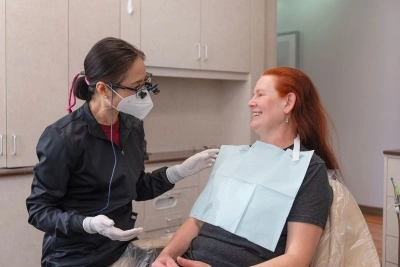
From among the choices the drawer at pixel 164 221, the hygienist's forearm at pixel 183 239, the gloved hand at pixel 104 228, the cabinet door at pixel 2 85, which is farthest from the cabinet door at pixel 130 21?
the gloved hand at pixel 104 228

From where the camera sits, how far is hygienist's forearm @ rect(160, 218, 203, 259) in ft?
4.84

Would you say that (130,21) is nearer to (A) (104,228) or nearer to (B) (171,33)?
(B) (171,33)

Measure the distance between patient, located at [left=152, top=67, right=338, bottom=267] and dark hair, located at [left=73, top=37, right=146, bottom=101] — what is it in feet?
1.51

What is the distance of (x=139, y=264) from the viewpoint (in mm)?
1517

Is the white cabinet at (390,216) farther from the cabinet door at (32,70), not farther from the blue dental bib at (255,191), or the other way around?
the cabinet door at (32,70)

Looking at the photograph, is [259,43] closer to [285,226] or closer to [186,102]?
[186,102]

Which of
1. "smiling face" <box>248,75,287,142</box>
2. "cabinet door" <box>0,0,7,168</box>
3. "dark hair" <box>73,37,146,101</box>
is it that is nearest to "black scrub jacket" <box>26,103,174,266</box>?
"dark hair" <box>73,37,146,101</box>

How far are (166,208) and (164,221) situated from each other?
86 mm

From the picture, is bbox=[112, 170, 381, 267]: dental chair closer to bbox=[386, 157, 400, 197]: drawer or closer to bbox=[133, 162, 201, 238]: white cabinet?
bbox=[386, 157, 400, 197]: drawer

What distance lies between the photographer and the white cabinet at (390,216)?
2594 millimetres

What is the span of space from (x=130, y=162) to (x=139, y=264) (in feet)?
1.16

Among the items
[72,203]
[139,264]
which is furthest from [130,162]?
[139,264]

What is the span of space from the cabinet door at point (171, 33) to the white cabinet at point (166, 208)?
0.70 m

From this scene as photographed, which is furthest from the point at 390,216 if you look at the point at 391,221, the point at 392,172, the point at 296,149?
the point at 296,149
